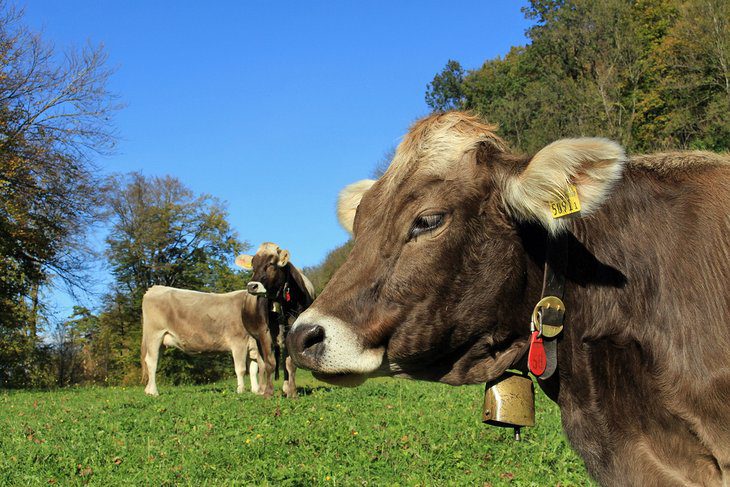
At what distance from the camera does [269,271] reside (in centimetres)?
1555

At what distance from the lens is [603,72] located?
43000 millimetres

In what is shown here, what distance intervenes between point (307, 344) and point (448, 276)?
2.12 ft

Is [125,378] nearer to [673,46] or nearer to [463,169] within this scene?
[673,46]

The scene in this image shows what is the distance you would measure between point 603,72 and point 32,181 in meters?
32.5

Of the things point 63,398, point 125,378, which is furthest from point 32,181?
point 125,378

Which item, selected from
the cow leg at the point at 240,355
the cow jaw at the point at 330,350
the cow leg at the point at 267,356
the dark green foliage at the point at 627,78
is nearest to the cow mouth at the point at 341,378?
the cow jaw at the point at 330,350

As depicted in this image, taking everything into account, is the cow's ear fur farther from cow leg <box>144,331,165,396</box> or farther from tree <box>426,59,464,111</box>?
tree <box>426,59,464,111</box>

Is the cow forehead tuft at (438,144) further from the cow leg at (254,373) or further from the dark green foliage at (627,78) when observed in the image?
the dark green foliage at (627,78)

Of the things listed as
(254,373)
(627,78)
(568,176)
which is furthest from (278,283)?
(627,78)

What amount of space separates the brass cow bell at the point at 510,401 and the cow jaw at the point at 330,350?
565mm

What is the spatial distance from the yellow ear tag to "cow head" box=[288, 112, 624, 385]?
1.0 inches

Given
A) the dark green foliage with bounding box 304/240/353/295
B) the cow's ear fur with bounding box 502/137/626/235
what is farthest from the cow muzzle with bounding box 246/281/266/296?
the dark green foliage with bounding box 304/240/353/295

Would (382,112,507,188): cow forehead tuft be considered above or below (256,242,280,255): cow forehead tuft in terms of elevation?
below

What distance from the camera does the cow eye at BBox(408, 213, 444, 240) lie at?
3025mm
